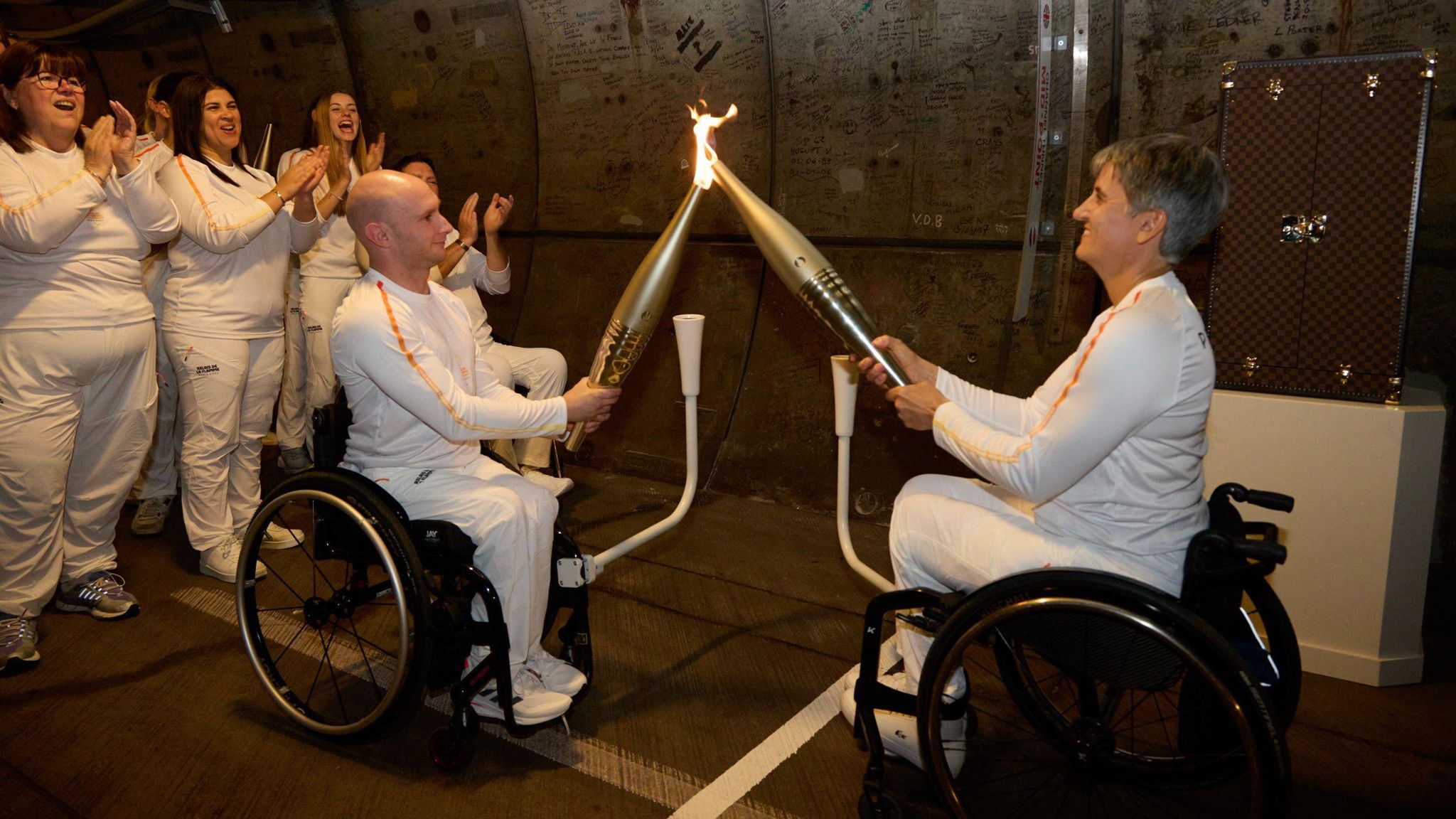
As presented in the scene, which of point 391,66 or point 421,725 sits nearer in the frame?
point 421,725

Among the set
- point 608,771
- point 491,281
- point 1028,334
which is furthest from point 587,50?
point 608,771

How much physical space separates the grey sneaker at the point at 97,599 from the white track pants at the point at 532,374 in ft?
5.68

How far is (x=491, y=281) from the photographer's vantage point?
15.8 ft

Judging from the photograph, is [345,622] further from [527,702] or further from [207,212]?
[207,212]

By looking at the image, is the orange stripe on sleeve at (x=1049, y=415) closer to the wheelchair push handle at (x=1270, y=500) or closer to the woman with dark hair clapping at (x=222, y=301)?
the wheelchair push handle at (x=1270, y=500)

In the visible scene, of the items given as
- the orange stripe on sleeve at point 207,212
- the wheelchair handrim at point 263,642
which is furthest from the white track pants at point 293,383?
the wheelchair handrim at point 263,642

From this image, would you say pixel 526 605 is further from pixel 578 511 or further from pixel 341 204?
pixel 341 204

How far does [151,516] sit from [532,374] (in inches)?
72.9

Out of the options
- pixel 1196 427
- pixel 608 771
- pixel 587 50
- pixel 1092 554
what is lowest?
pixel 608 771

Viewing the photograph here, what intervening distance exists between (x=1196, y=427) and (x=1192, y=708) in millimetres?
591

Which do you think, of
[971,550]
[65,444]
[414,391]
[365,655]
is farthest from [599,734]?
[65,444]

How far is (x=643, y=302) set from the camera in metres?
2.55

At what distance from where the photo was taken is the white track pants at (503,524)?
2369 mm

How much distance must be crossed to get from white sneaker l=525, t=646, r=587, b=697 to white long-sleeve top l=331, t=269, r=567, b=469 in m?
0.59
